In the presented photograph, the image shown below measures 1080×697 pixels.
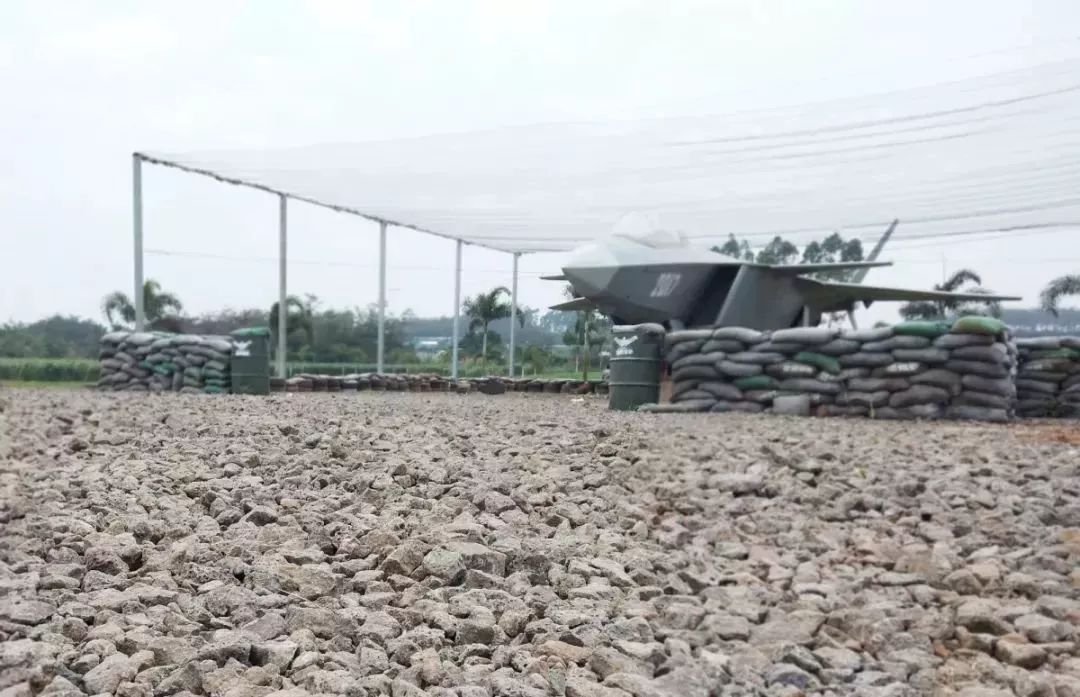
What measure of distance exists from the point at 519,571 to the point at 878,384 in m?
6.49

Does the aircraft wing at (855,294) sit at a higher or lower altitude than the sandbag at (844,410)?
higher

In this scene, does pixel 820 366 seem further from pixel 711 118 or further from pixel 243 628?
pixel 243 628

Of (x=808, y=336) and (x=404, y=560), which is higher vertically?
(x=808, y=336)

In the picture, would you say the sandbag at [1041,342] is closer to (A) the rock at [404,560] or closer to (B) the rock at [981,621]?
(B) the rock at [981,621]

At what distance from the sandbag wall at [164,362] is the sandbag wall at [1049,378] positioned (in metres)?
9.19

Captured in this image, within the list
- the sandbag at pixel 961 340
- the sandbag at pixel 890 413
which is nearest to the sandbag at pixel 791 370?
the sandbag at pixel 890 413

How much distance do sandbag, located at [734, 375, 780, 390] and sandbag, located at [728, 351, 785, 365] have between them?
0.47 ft

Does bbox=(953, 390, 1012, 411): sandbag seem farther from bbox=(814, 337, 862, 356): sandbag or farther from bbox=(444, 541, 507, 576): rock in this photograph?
bbox=(444, 541, 507, 576): rock

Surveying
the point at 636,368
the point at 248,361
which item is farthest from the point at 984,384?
the point at 248,361

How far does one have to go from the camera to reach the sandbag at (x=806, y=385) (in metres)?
8.18

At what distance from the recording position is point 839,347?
8.15 metres

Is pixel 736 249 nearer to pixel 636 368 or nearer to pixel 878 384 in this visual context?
pixel 636 368

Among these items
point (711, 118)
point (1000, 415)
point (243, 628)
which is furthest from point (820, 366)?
point (243, 628)

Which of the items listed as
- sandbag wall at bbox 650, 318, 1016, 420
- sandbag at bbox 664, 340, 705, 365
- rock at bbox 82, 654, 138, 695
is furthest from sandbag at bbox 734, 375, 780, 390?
rock at bbox 82, 654, 138, 695
